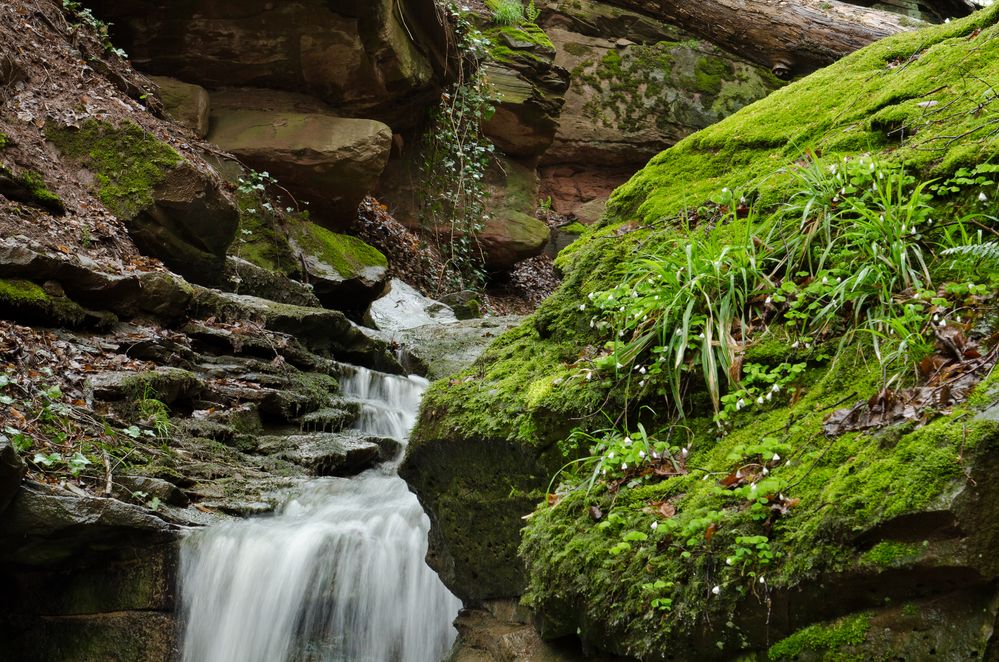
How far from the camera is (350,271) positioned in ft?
34.2

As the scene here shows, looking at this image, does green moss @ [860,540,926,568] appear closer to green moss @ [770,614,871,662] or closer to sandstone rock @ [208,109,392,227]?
green moss @ [770,614,871,662]

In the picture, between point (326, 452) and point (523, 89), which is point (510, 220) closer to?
point (523, 89)

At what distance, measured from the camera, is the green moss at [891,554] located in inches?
78.7

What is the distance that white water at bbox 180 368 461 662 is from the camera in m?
4.63

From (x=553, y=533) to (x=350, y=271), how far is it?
7868mm

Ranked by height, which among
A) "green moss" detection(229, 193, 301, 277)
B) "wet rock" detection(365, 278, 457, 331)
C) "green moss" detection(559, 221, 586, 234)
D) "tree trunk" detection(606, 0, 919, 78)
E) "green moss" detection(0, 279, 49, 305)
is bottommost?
"wet rock" detection(365, 278, 457, 331)

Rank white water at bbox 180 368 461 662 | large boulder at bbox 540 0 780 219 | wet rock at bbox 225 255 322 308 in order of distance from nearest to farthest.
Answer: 1. white water at bbox 180 368 461 662
2. wet rock at bbox 225 255 322 308
3. large boulder at bbox 540 0 780 219

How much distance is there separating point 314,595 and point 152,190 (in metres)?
5.07

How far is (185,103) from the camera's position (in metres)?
10.3

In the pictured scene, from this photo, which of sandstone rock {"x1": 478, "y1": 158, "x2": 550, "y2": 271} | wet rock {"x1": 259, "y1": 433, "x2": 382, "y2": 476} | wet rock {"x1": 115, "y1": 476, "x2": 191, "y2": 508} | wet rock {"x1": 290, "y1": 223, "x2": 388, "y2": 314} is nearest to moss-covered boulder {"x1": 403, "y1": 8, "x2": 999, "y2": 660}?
wet rock {"x1": 115, "y1": 476, "x2": 191, "y2": 508}

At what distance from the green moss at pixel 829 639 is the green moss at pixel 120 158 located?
7.52m

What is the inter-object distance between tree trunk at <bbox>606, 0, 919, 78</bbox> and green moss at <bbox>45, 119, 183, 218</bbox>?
413 inches

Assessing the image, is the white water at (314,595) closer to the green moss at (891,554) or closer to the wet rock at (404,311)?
the green moss at (891,554)

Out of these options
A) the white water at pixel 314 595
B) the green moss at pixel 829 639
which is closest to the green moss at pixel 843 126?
the green moss at pixel 829 639
